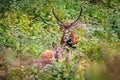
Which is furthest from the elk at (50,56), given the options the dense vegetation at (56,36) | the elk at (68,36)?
the elk at (68,36)

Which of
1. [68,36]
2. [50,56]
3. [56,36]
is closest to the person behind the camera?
[50,56]

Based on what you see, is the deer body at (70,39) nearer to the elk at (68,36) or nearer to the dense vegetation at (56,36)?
the elk at (68,36)

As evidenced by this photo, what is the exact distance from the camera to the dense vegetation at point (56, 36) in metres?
5.69

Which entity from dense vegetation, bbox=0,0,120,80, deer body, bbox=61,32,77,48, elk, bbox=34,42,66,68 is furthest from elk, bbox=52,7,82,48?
elk, bbox=34,42,66,68

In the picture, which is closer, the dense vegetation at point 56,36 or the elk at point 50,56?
the dense vegetation at point 56,36

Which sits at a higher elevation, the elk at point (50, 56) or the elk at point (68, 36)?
the elk at point (50, 56)

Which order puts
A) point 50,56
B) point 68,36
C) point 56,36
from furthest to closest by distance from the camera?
1. point 56,36
2. point 68,36
3. point 50,56

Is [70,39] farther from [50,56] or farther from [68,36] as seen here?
[50,56]

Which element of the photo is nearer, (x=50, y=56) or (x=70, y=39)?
(x=50, y=56)

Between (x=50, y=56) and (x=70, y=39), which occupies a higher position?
(x=50, y=56)

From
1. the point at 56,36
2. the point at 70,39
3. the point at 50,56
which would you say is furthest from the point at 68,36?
the point at 50,56

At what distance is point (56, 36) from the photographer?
9.30 meters

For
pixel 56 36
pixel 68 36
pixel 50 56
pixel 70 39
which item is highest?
pixel 50 56

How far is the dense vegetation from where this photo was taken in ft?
18.7
